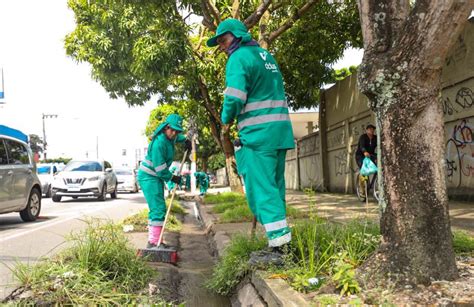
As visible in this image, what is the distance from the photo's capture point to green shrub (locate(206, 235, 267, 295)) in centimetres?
393

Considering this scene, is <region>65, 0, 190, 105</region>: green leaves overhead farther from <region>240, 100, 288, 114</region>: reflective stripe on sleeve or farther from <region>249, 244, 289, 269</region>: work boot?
<region>249, 244, 289, 269</region>: work boot

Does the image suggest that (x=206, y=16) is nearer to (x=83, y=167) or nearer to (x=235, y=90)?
(x=235, y=90)

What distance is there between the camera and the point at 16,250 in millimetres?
6273

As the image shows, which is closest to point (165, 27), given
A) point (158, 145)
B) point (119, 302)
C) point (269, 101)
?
point (158, 145)

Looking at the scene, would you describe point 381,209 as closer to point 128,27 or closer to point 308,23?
point 128,27

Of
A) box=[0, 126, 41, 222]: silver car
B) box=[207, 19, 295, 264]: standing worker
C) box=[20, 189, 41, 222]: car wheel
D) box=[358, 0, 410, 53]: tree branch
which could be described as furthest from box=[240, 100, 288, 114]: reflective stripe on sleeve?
box=[20, 189, 41, 222]: car wheel

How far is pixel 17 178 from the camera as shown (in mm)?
9438

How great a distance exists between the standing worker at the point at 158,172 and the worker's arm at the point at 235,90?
193cm

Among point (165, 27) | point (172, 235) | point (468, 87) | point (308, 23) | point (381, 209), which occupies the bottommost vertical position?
point (172, 235)

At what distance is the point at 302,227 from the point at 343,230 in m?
0.44

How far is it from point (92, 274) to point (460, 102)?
753 centimetres

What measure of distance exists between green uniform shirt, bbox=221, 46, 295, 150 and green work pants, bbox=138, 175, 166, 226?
210cm

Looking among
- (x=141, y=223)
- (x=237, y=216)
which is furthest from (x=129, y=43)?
(x=237, y=216)

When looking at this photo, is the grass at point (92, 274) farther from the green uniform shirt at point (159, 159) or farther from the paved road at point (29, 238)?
the green uniform shirt at point (159, 159)
